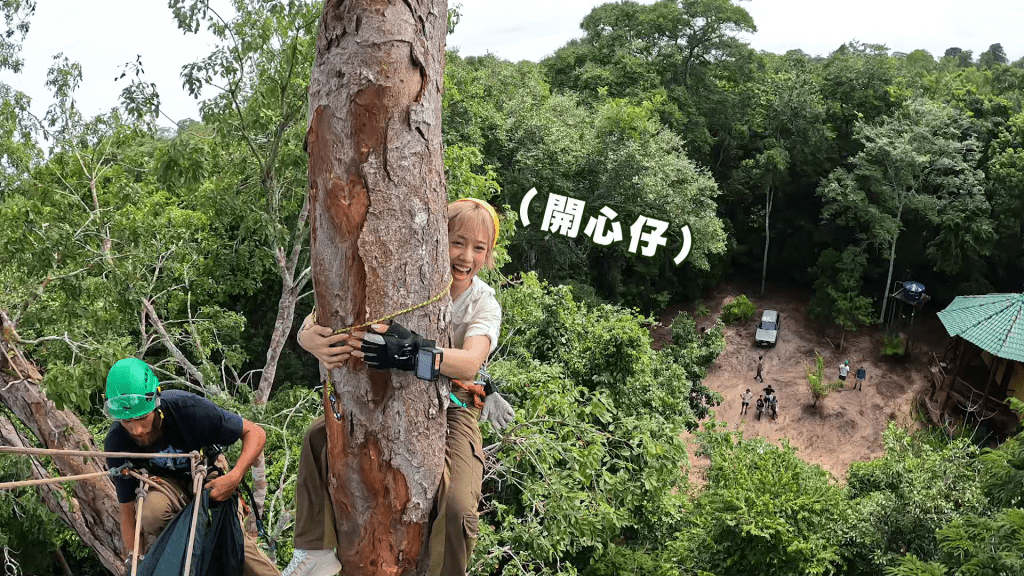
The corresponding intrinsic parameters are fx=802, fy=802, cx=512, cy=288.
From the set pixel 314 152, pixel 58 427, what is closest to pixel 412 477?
pixel 314 152

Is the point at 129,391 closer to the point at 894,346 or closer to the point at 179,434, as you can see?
the point at 179,434

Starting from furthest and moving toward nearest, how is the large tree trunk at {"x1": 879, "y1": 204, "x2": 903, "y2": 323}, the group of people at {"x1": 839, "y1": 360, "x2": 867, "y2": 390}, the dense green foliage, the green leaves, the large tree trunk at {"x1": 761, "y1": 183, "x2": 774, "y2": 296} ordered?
the large tree trunk at {"x1": 761, "y1": 183, "x2": 774, "y2": 296} < the large tree trunk at {"x1": 879, "y1": 204, "x2": 903, "y2": 323} < the group of people at {"x1": 839, "y1": 360, "x2": 867, "y2": 390} < the green leaves < the dense green foliage

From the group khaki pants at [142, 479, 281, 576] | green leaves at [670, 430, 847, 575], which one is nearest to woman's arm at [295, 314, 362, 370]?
khaki pants at [142, 479, 281, 576]

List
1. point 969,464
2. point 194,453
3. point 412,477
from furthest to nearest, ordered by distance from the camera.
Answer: point 969,464 < point 194,453 < point 412,477

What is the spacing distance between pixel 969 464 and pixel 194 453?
11.9 meters

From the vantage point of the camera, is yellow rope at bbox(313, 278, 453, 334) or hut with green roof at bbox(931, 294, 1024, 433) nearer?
yellow rope at bbox(313, 278, 453, 334)

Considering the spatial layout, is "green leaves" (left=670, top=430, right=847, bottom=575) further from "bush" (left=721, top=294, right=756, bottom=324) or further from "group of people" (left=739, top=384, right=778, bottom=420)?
"bush" (left=721, top=294, right=756, bottom=324)

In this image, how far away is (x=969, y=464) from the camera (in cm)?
1170

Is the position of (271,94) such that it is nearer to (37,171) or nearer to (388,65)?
(37,171)

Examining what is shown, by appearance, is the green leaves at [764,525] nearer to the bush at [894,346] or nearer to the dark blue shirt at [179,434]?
the dark blue shirt at [179,434]

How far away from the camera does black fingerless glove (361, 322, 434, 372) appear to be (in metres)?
2.45

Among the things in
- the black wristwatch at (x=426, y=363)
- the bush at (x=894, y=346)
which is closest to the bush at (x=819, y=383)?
the bush at (x=894, y=346)

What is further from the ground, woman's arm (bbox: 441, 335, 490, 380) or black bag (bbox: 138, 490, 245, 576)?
woman's arm (bbox: 441, 335, 490, 380)

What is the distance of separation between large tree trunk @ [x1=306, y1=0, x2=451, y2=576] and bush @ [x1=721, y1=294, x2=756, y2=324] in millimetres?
24587
